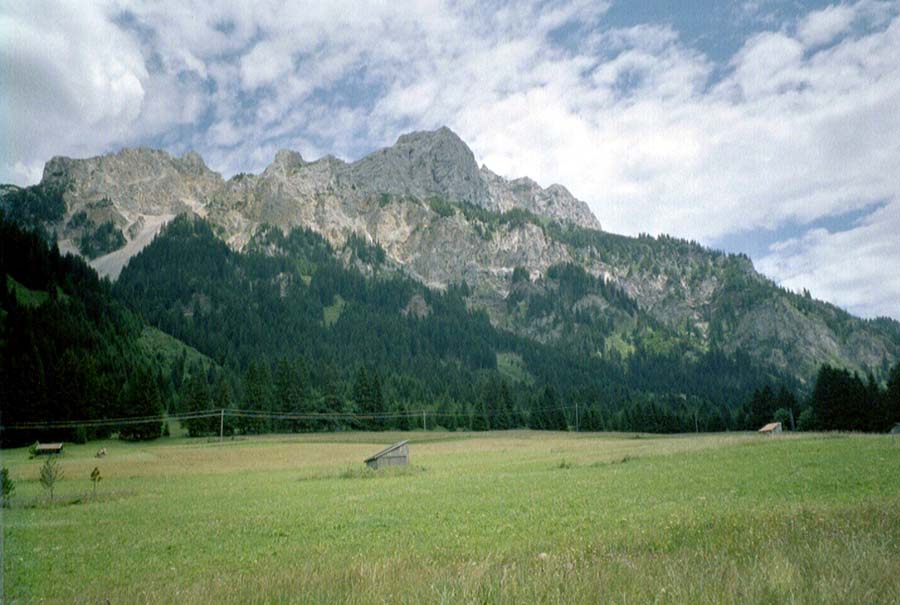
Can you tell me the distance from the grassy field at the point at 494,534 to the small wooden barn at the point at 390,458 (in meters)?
4.78

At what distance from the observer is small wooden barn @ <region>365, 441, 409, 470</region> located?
59.8m

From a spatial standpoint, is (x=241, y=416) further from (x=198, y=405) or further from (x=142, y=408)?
(x=142, y=408)

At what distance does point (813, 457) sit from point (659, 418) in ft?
426

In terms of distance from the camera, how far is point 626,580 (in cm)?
783

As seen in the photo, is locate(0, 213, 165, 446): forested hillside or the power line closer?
locate(0, 213, 165, 446): forested hillside

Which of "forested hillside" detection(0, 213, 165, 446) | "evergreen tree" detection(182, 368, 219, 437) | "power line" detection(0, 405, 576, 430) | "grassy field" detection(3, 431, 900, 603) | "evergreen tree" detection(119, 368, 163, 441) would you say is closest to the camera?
"grassy field" detection(3, 431, 900, 603)

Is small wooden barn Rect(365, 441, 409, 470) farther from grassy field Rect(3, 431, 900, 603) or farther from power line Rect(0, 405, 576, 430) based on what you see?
power line Rect(0, 405, 576, 430)

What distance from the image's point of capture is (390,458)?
61281 millimetres

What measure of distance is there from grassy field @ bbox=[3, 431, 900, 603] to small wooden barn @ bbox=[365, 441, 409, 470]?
478cm

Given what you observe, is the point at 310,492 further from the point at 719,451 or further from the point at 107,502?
the point at 719,451

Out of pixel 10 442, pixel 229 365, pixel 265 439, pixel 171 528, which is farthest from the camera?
pixel 229 365

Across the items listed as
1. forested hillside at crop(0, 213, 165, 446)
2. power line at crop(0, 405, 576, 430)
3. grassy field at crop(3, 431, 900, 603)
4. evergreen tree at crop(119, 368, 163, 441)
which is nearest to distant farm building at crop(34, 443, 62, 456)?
forested hillside at crop(0, 213, 165, 446)

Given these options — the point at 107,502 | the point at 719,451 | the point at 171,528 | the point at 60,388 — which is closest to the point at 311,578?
the point at 171,528

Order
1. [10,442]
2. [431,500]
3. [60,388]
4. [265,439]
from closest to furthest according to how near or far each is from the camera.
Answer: [431,500], [10,442], [60,388], [265,439]
